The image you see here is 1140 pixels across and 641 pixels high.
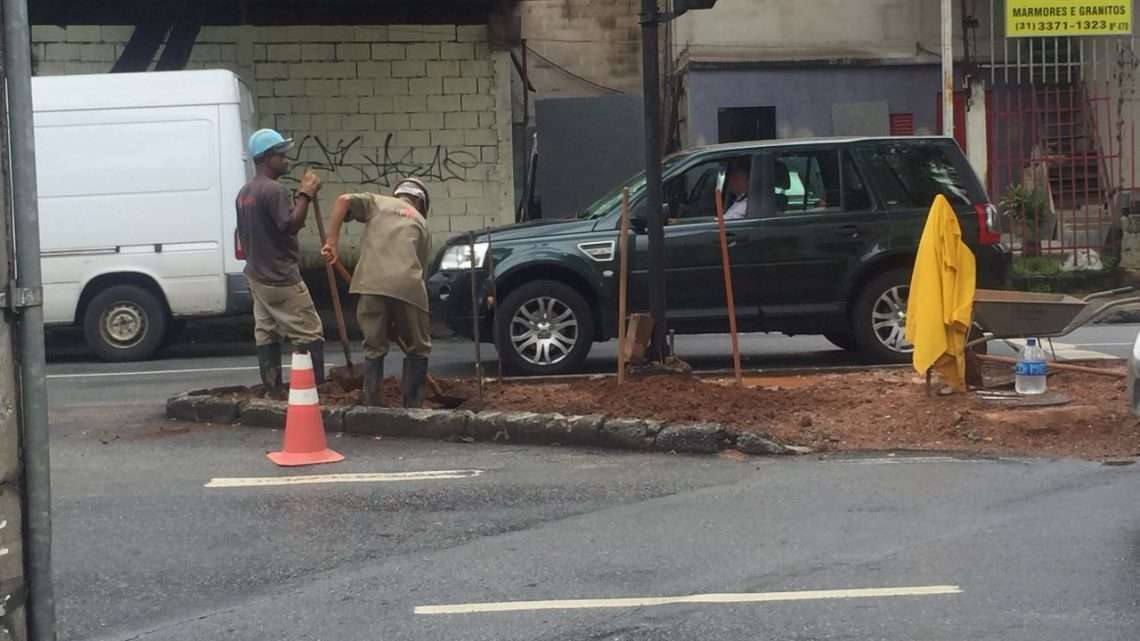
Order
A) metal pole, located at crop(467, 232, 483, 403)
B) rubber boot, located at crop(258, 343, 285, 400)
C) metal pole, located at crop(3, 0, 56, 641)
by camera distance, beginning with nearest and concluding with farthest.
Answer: metal pole, located at crop(3, 0, 56, 641) < metal pole, located at crop(467, 232, 483, 403) < rubber boot, located at crop(258, 343, 285, 400)

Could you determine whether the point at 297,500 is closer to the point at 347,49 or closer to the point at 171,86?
the point at 171,86

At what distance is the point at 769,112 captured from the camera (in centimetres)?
2070

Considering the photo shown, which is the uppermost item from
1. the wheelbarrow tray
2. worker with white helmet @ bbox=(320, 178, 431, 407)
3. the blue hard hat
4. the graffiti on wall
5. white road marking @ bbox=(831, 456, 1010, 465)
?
the graffiti on wall

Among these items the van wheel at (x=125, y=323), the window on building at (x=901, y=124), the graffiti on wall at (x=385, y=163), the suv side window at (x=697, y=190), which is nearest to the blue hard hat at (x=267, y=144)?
the suv side window at (x=697, y=190)

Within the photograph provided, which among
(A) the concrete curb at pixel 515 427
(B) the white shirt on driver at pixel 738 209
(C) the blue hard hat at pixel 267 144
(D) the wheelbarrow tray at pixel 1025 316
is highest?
(C) the blue hard hat at pixel 267 144

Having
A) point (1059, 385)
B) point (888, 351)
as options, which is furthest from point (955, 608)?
point (888, 351)

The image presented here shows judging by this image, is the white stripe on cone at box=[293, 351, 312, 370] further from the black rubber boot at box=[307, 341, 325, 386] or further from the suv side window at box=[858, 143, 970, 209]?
the suv side window at box=[858, 143, 970, 209]

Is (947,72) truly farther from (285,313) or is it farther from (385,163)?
(285,313)

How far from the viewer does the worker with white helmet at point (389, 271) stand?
8758 millimetres

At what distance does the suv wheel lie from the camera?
11320 mm

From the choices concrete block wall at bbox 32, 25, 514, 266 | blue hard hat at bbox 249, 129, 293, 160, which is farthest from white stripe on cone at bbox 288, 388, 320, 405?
concrete block wall at bbox 32, 25, 514, 266

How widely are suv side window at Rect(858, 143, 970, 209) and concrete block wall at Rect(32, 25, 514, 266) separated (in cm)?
752

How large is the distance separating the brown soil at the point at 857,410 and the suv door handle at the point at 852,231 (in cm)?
157

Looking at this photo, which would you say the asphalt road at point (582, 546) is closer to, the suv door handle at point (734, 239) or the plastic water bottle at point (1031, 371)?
the plastic water bottle at point (1031, 371)
